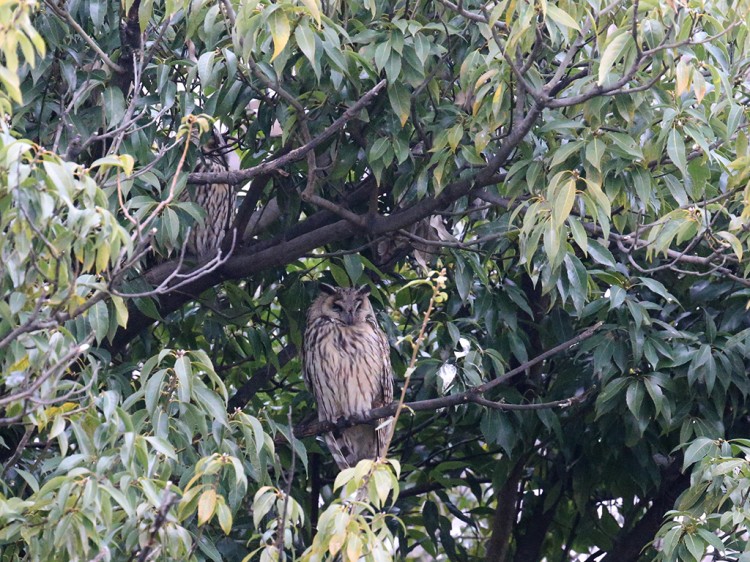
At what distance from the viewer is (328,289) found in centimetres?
555

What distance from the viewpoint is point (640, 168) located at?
12.5 feet

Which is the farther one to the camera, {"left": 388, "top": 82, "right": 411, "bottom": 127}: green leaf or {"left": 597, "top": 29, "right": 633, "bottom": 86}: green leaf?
{"left": 388, "top": 82, "right": 411, "bottom": 127}: green leaf

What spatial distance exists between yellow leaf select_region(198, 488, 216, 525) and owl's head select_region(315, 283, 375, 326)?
267 cm

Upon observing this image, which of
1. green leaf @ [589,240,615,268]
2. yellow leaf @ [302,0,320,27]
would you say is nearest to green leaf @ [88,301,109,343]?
yellow leaf @ [302,0,320,27]

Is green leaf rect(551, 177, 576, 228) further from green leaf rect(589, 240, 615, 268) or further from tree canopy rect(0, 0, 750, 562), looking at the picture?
green leaf rect(589, 240, 615, 268)

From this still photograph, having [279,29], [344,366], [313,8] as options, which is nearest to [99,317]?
[279,29]

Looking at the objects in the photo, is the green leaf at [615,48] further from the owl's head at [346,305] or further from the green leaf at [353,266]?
the owl's head at [346,305]

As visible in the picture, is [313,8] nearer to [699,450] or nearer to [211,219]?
[699,450]

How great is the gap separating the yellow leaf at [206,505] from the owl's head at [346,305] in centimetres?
267

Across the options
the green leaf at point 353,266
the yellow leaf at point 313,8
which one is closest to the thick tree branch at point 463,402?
the green leaf at point 353,266

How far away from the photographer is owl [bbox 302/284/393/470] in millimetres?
5578

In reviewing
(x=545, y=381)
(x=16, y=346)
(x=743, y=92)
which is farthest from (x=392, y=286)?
(x=16, y=346)

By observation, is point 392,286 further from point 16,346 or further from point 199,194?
point 16,346

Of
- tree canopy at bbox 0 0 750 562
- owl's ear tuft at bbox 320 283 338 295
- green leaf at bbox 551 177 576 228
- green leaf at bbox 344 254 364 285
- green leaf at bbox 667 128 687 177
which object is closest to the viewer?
tree canopy at bbox 0 0 750 562
